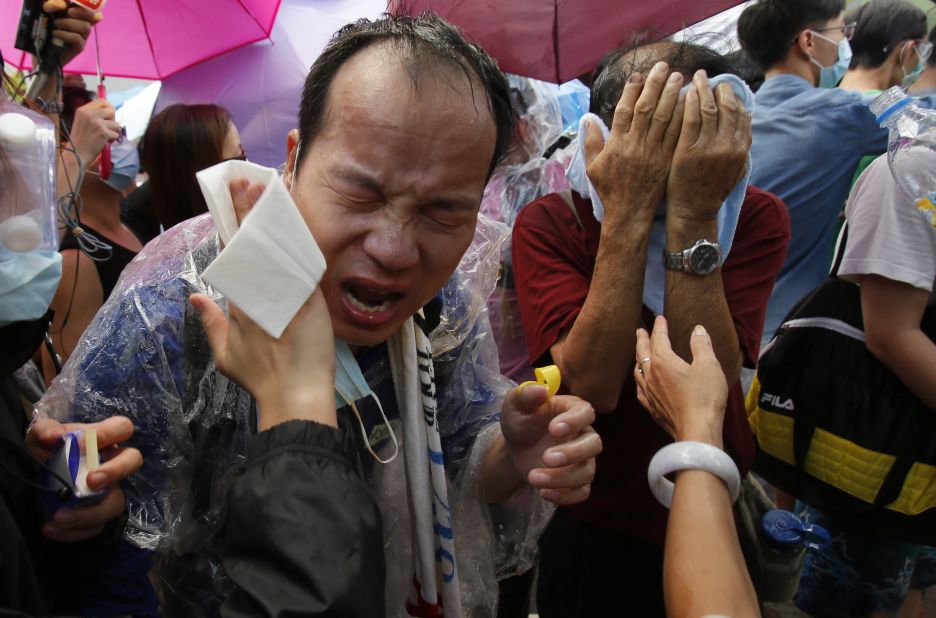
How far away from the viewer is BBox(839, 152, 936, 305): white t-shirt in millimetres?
2043

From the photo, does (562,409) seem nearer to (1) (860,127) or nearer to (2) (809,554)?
(2) (809,554)

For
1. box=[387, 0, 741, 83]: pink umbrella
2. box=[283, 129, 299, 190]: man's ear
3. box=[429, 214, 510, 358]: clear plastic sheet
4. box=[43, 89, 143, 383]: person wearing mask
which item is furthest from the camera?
box=[43, 89, 143, 383]: person wearing mask

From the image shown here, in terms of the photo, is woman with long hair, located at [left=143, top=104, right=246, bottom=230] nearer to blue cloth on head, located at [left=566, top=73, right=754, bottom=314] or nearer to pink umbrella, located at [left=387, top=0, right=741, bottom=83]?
pink umbrella, located at [left=387, top=0, right=741, bottom=83]

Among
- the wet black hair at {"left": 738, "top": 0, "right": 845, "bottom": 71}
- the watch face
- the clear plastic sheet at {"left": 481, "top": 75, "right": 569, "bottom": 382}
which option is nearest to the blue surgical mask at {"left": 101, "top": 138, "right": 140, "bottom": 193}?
the clear plastic sheet at {"left": 481, "top": 75, "right": 569, "bottom": 382}

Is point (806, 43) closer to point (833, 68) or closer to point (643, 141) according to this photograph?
point (833, 68)

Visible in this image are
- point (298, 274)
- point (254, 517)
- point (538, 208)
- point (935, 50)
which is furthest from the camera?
point (935, 50)

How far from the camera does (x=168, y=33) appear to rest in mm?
4180

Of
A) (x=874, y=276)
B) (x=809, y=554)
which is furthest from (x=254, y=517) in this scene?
(x=809, y=554)

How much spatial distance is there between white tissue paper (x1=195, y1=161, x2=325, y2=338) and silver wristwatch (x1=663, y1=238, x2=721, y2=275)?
91cm

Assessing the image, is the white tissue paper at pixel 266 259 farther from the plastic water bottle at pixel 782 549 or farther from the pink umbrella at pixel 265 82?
the pink umbrella at pixel 265 82

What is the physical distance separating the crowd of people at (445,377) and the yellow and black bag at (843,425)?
16 mm

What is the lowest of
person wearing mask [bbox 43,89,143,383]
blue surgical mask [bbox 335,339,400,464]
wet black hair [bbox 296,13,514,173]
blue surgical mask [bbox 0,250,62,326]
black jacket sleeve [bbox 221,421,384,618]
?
person wearing mask [bbox 43,89,143,383]

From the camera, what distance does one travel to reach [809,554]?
2541 millimetres

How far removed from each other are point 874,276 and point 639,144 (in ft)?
2.79
